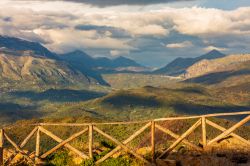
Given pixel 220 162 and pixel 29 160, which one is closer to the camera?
pixel 220 162

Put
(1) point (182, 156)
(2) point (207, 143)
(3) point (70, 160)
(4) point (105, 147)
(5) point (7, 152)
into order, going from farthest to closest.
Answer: (5) point (7, 152) < (4) point (105, 147) < (3) point (70, 160) < (2) point (207, 143) < (1) point (182, 156)

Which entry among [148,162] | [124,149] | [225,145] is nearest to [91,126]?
[124,149]

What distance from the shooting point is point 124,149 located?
2541 centimetres

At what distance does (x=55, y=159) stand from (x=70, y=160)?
4.01 ft

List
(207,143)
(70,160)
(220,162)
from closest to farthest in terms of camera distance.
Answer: (220,162) → (207,143) → (70,160)

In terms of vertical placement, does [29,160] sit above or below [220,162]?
below

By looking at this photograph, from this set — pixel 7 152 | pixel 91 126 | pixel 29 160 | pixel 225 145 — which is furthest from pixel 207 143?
pixel 7 152

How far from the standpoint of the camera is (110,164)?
81.1 feet

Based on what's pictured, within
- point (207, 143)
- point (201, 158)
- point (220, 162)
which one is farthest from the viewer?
point (207, 143)

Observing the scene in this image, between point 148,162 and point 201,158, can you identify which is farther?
point 148,162

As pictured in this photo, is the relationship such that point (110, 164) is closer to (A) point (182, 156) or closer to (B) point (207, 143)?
(A) point (182, 156)

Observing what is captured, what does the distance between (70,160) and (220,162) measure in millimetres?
11730

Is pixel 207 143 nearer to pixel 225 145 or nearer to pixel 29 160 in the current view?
pixel 225 145

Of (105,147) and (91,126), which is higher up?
(91,126)
